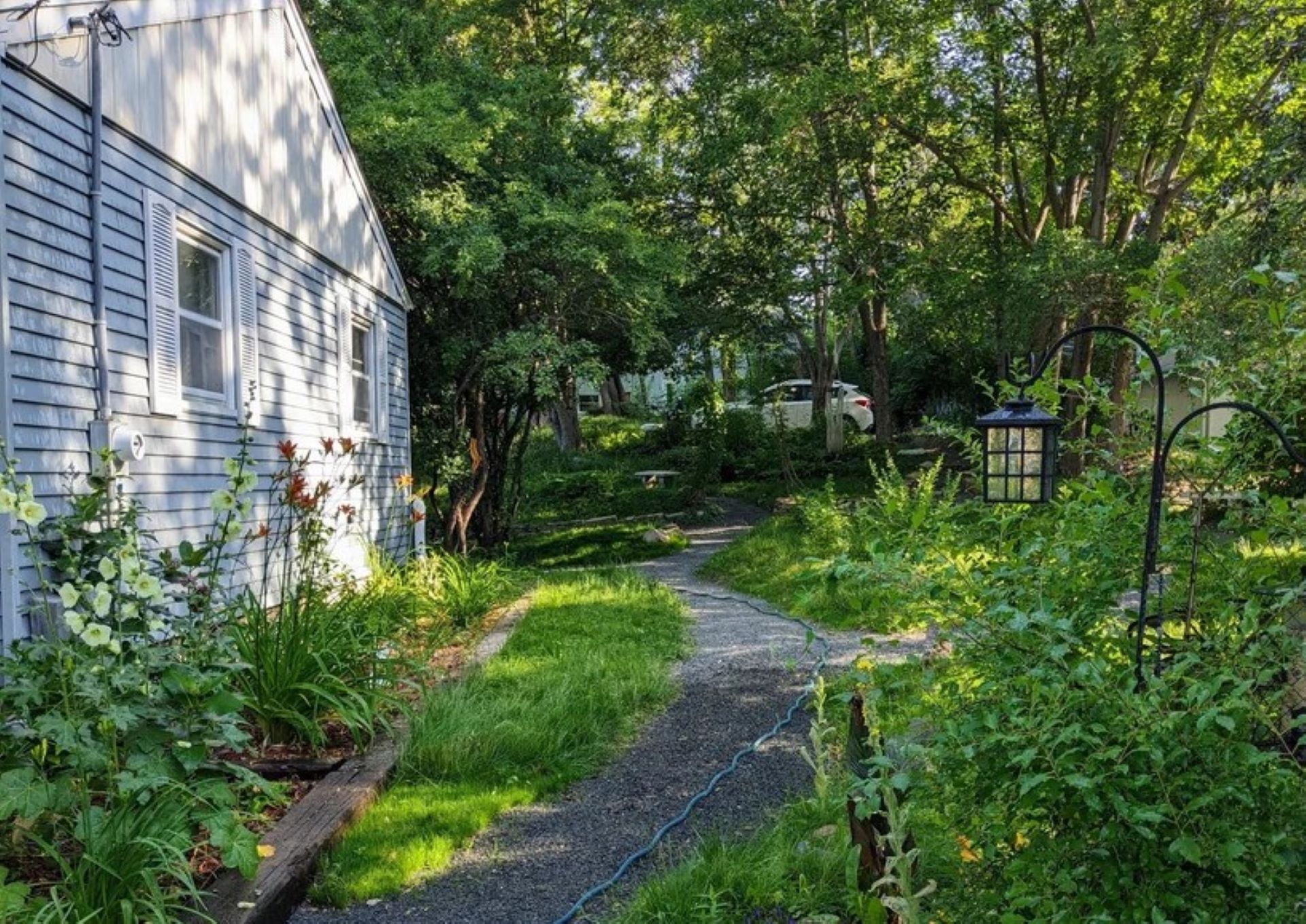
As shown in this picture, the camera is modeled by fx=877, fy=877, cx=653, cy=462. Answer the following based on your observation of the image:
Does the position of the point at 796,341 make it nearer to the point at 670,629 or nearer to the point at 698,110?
the point at 698,110

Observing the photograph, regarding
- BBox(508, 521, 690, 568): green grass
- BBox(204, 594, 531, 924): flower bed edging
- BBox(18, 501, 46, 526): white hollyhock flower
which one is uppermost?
BBox(18, 501, 46, 526): white hollyhock flower

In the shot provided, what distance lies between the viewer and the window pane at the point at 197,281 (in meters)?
5.75

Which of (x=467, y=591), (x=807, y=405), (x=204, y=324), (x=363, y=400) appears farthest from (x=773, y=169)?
(x=204, y=324)

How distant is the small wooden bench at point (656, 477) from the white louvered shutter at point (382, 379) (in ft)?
24.9

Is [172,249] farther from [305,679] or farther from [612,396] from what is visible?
[612,396]

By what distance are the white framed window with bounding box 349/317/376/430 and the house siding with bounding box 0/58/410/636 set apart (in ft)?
6.09

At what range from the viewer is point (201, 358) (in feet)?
19.4

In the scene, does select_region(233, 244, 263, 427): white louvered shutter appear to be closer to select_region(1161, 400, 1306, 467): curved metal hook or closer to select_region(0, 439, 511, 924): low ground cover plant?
select_region(0, 439, 511, 924): low ground cover plant

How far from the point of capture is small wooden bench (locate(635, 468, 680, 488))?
659 inches

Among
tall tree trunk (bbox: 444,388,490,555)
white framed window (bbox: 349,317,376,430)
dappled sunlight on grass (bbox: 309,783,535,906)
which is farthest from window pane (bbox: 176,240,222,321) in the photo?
tall tree trunk (bbox: 444,388,490,555)

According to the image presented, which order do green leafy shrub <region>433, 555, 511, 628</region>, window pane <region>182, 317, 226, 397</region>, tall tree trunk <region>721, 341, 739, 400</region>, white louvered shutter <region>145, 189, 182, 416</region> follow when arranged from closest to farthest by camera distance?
1. white louvered shutter <region>145, 189, 182, 416</region>
2. window pane <region>182, 317, 226, 397</region>
3. green leafy shrub <region>433, 555, 511, 628</region>
4. tall tree trunk <region>721, 341, 739, 400</region>

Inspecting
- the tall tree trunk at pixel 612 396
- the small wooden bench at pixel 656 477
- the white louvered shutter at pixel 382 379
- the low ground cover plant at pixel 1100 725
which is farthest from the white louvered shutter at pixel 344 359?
the tall tree trunk at pixel 612 396

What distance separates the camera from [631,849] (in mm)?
3221

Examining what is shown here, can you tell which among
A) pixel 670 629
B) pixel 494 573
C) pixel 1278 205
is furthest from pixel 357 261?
pixel 1278 205
